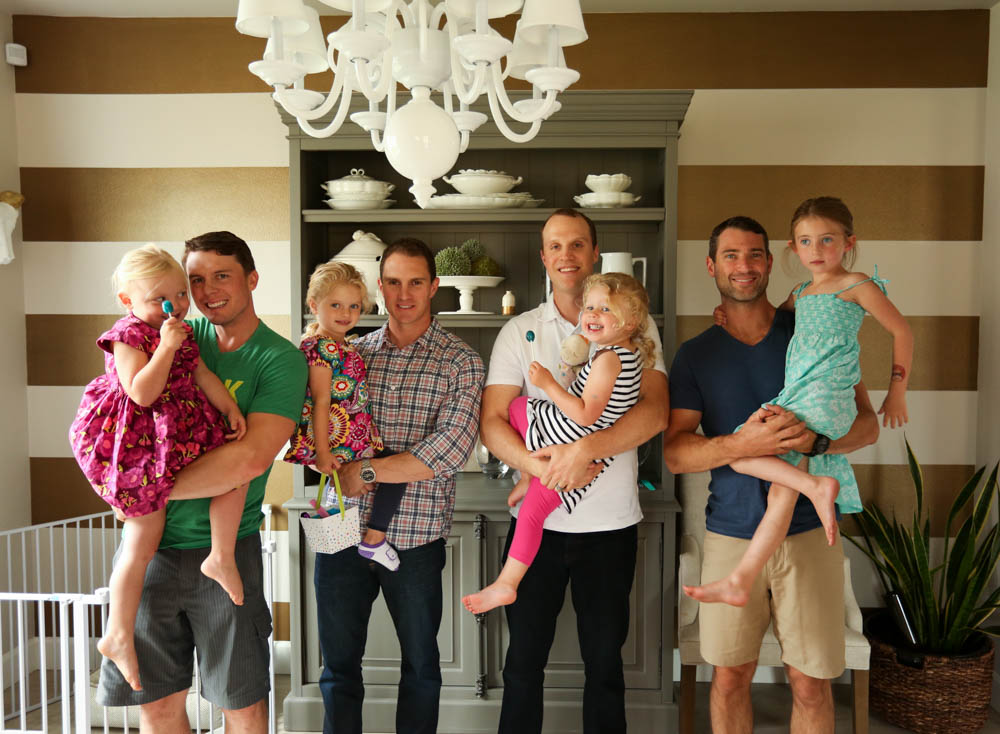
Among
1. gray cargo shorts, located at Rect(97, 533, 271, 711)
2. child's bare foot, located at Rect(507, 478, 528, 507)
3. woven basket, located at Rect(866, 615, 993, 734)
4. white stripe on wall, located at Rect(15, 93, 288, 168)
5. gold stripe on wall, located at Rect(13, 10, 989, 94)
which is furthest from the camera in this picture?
white stripe on wall, located at Rect(15, 93, 288, 168)

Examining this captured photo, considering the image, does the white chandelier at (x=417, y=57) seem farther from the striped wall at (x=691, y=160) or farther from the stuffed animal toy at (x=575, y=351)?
the striped wall at (x=691, y=160)

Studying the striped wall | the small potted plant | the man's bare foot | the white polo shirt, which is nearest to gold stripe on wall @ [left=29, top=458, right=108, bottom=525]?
the striped wall

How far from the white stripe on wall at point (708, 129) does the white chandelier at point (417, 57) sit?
1674 millimetres

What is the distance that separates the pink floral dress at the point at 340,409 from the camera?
209 cm

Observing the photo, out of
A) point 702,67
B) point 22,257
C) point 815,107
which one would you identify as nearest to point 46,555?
point 22,257

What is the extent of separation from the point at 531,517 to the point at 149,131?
256cm

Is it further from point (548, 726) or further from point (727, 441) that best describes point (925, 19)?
point (548, 726)

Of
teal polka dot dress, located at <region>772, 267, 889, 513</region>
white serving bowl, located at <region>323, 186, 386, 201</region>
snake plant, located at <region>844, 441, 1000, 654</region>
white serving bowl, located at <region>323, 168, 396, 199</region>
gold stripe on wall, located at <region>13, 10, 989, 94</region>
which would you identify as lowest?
snake plant, located at <region>844, 441, 1000, 654</region>

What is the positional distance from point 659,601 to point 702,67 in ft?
7.41

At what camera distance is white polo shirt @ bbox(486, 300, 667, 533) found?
2.21 m

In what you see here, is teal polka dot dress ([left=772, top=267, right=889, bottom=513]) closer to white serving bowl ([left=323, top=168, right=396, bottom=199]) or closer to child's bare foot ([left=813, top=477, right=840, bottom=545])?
child's bare foot ([left=813, top=477, right=840, bottom=545])

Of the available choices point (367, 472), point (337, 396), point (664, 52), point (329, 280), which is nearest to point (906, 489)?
point (664, 52)

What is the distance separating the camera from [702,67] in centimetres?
323

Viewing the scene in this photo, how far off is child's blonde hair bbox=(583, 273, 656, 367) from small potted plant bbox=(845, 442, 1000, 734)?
1464 mm
